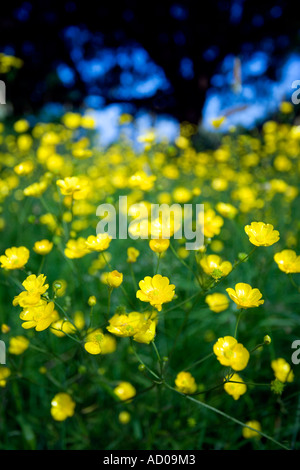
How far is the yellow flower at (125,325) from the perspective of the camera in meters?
0.72

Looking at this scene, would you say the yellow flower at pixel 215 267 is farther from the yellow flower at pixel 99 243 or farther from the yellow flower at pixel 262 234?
the yellow flower at pixel 99 243

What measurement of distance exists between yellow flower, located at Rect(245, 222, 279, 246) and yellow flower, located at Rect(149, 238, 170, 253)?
8.2 inches

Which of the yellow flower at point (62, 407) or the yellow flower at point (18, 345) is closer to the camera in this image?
the yellow flower at point (62, 407)

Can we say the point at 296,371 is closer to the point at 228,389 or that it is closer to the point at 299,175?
the point at 228,389

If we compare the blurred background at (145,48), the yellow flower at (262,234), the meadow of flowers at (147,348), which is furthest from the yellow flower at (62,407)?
the blurred background at (145,48)

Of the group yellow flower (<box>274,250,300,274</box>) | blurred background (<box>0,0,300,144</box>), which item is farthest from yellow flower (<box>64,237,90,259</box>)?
blurred background (<box>0,0,300,144</box>)

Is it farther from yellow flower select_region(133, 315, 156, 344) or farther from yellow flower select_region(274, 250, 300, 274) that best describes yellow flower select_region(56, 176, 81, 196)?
yellow flower select_region(274, 250, 300, 274)

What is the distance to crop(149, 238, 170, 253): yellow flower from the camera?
0.88 meters

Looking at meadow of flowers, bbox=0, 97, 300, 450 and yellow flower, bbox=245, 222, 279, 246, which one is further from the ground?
yellow flower, bbox=245, 222, 279, 246

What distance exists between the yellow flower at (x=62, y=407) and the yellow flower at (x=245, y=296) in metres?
0.60

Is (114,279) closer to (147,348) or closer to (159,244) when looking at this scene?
(159,244)

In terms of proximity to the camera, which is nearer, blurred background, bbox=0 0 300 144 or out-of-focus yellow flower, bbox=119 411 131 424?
out-of-focus yellow flower, bbox=119 411 131 424

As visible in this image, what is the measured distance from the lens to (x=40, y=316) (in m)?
0.75
